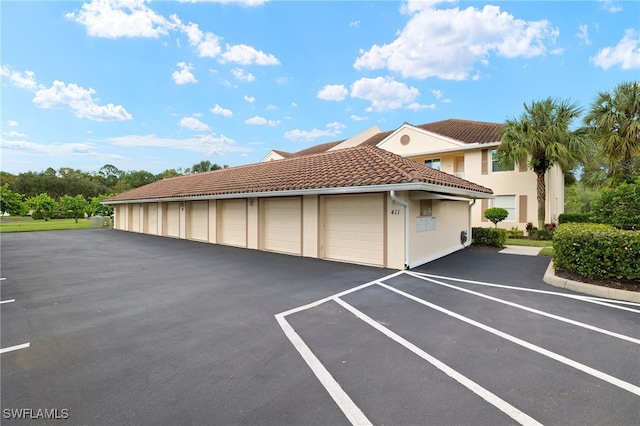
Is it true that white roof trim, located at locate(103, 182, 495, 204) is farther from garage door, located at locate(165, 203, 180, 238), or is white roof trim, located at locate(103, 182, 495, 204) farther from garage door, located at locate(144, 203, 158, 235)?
garage door, located at locate(144, 203, 158, 235)

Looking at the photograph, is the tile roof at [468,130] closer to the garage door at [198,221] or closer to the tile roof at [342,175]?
the tile roof at [342,175]

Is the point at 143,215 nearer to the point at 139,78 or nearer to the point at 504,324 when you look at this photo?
the point at 139,78

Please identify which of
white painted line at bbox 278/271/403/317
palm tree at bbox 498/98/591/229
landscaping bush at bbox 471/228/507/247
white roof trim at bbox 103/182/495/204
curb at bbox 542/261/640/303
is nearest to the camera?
white painted line at bbox 278/271/403/317

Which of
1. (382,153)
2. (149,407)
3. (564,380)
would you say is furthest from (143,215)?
(564,380)

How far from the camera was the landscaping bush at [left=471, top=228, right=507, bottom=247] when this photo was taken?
12578 millimetres

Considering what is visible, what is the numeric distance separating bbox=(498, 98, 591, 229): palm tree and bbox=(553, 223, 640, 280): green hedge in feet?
35.3

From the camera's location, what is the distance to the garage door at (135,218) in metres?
23.1

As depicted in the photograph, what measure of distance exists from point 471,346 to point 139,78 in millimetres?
22826

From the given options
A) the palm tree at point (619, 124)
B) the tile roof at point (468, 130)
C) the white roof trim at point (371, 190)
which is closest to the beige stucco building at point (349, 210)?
the white roof trim at point (371, 190)

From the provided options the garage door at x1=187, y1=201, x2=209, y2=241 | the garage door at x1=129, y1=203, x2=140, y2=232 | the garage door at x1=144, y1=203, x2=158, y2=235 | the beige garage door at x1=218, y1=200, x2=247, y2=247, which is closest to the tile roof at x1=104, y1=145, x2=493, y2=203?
the beige garage door at x1=218, y1=200, x2=247, y2=247

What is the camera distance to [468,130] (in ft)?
71.4

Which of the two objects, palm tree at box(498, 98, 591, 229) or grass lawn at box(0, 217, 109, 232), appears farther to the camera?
grass lawn at box(0, 217, 109, 232)

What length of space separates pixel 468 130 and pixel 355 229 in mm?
17829

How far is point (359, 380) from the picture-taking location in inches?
110
